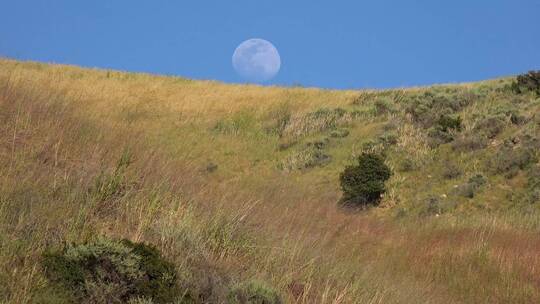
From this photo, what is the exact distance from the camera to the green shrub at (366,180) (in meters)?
19.6

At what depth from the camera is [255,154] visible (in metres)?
27.2

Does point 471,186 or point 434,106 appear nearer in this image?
point 471,186

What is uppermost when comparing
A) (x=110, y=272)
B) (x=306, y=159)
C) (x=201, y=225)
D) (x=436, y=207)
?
(x=306, y=159)

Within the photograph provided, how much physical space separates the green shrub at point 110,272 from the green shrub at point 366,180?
14941mm

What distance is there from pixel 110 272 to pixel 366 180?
54.1 ft

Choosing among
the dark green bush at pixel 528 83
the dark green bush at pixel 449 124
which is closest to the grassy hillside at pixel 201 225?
the dark green bush at pixel 449 124

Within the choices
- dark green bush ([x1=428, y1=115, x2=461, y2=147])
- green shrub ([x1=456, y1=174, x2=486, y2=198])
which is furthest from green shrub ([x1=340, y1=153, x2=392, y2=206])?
dark green bush ([x1=428, y1=115, x2=461, y2=147])

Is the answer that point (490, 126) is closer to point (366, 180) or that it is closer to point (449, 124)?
point (449, 124)

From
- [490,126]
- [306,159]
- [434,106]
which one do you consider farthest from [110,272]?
[434,106]

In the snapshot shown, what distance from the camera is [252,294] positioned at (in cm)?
438

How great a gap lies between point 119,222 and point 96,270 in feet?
3.22

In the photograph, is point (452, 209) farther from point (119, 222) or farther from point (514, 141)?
point (119, 222)

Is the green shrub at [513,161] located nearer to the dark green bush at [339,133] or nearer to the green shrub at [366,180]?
the green shrub at [366,180]

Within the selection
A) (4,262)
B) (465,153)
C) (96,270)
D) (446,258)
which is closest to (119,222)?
(96,270)
